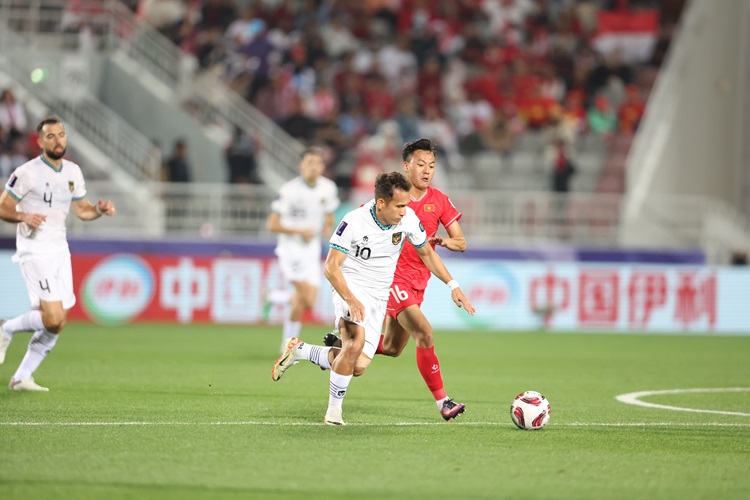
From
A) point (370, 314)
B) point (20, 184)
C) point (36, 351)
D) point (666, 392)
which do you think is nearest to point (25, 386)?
point (36, 351)

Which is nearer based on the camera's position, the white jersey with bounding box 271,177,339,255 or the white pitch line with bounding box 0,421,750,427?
the white pitch line with bounding box 0,421,750,427

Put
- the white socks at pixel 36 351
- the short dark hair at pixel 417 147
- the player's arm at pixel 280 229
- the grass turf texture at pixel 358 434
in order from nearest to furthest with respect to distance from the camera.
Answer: the grass turf texture at pixel 358 434, the short dark hair at pixel 417 147, the white socks at pixel 36 351, the player's arm at pixel 280 229

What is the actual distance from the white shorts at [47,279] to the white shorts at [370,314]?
3.21 m

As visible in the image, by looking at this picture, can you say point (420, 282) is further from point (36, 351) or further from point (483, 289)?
point (483, 289)

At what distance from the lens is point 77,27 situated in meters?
27.1

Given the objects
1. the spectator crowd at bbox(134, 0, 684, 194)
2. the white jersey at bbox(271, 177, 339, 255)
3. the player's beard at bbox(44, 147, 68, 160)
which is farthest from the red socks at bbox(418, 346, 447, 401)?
the spectator crowd at bbox(134, 0, 684, 194)

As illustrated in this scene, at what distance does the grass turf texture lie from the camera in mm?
6973

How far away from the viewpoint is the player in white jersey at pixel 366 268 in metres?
9.32

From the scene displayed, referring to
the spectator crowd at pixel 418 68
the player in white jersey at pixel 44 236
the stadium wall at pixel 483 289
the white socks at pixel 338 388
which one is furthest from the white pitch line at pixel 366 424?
the spectator crowd at pixel 418 68

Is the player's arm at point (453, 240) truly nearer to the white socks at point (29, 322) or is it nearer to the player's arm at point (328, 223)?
the white socks at point (29, 322)

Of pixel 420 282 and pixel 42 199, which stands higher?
pixel 42 199

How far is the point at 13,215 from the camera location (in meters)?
11.2

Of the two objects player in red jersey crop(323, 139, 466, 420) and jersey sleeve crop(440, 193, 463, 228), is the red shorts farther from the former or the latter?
jersey sleeve crop(440, 193, 463, 228)

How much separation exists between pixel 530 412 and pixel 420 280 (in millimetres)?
1600
